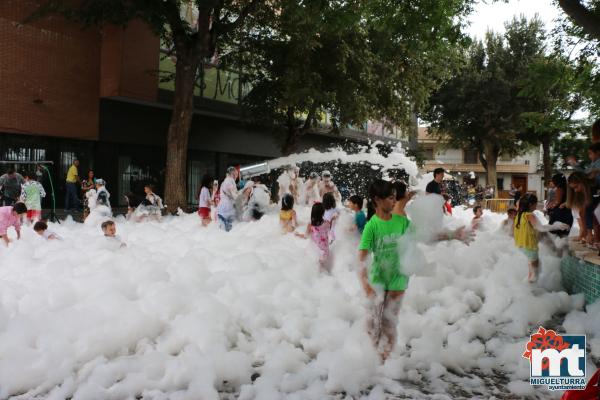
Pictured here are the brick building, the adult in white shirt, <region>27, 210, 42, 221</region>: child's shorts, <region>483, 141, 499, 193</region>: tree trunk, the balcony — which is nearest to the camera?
the adult in white shirt

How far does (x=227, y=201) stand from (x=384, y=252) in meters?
8.39

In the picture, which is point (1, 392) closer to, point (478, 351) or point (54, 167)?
point (478, 351)

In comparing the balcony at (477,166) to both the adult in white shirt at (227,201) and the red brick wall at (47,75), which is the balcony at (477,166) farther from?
the adult in white shirt at (227,201)

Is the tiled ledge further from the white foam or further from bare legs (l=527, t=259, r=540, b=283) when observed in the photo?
bare legs (l=527, t=259, r=540, b=283)

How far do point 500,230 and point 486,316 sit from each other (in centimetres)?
490

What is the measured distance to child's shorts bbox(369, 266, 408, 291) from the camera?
4.90 m

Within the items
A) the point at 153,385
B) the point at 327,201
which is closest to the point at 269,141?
the point at 327,201

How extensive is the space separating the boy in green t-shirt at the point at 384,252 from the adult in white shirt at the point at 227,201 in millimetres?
7993

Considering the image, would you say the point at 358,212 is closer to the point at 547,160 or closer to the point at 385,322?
the point at 385,322

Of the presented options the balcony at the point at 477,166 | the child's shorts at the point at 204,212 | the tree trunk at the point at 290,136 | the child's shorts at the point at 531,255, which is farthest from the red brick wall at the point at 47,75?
the balcony at the point at 477,166

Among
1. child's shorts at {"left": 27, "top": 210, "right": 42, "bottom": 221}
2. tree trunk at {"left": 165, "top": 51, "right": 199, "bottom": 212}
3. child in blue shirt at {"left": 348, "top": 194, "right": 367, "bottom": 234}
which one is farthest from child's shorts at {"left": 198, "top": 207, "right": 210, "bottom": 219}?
child in blue shirt at {"left": 348, "top": 194, "right": 367, "bottom": 234}

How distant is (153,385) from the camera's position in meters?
4.55

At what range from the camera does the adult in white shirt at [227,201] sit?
41.6ft

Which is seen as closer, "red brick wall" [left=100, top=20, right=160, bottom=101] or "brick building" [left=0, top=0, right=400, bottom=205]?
"brick building" [left=0, top=0, right=400, bottom=205]
